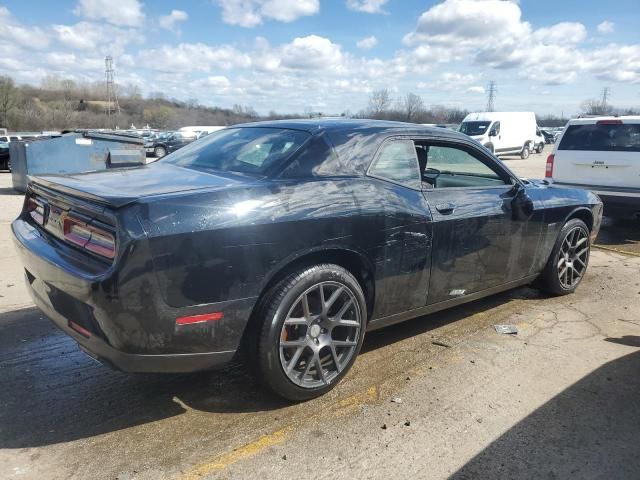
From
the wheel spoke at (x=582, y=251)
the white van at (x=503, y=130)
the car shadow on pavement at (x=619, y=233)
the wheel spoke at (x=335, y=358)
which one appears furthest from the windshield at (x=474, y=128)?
the wheel spoke at (x=335, y=358)

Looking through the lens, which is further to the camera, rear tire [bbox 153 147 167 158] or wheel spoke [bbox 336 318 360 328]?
rear tire [bbox 153 147 167 158]

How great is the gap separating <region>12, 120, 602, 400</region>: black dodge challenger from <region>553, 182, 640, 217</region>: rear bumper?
4.32 metres

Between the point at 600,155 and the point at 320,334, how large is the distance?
6602 mm

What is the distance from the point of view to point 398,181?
3.45 meters

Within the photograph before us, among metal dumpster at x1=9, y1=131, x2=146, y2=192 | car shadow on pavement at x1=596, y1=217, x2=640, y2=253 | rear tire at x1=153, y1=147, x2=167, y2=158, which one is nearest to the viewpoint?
car shadow on pavement at x1=596, y1=217, x2=640, y2=253

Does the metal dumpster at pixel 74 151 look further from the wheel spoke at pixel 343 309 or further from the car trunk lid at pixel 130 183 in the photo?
the wheel spoke at pixel 343 309

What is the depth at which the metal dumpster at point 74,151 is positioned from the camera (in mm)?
11961

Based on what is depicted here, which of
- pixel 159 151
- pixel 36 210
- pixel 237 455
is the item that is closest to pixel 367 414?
pixel 237 455

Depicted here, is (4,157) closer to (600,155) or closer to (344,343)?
(600,155)

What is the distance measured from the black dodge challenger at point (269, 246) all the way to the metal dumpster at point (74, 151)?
29.0 ft

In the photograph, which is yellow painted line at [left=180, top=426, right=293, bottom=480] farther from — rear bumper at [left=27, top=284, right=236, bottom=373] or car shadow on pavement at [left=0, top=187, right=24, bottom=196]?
car shadow on pavement at [left=0, top=187, right=24, bottom=196]

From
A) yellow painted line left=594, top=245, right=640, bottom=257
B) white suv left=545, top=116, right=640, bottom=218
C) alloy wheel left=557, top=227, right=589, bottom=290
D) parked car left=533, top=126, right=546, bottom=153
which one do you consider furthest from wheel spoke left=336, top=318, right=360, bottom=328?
parked car left=533, top=126, right=546, bottom=153

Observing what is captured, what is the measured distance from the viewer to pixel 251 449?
263cm

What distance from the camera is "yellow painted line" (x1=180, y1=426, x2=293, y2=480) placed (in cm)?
244
